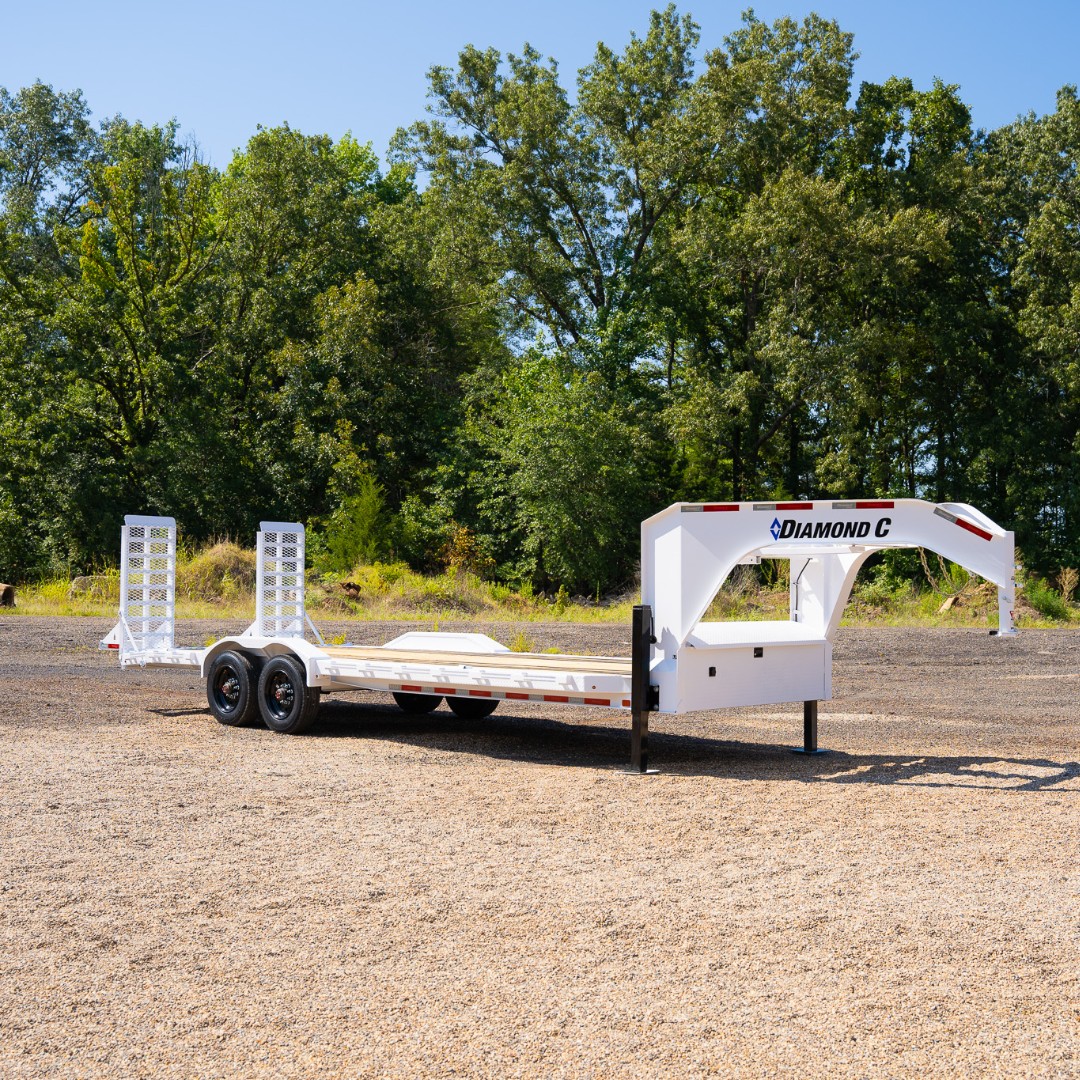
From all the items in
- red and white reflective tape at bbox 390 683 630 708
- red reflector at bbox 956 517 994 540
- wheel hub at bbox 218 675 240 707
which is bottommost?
wheel hub at bbox 218 675 240 707

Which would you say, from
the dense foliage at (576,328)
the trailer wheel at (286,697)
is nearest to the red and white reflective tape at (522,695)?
the trailer wheel at (286,697)

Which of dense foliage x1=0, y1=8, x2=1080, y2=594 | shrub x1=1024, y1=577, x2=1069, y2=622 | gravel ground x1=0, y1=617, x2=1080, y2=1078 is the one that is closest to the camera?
gravel ground x1=0, y1=617, x2=1080, y2=1078

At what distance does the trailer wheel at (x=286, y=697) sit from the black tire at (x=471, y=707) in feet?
6.49

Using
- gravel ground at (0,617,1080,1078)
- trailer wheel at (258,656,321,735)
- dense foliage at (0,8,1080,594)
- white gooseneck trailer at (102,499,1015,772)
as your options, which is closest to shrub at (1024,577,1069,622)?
dense foliage at (0,8,1080,594)

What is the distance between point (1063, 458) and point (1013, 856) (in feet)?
102

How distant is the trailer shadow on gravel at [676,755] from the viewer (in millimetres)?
9438

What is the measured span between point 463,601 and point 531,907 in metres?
25.4

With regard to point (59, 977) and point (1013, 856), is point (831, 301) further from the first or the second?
point (59, 977)

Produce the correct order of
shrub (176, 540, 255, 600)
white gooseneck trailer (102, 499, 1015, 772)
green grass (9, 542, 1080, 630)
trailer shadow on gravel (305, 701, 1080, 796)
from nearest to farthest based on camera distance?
white gooseneck trailer (102, 499, 1015, 772), trailer shadow on gravel (305, 701, 1080, 796), green grass (9, 542, 1080, 630), shrub (176, 540, 255, 600)

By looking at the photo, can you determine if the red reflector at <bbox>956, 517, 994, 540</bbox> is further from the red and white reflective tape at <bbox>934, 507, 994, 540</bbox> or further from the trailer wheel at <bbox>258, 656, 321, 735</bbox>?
the trailer wheel at <bbox>258, 656, 321, 735</bbox>

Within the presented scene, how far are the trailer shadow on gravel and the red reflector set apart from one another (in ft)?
6.12

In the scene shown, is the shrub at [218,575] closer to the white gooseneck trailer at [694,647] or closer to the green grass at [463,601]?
the green grass at [463,601]

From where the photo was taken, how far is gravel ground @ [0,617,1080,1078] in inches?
164

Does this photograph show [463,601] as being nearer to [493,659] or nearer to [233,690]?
[233,690]
